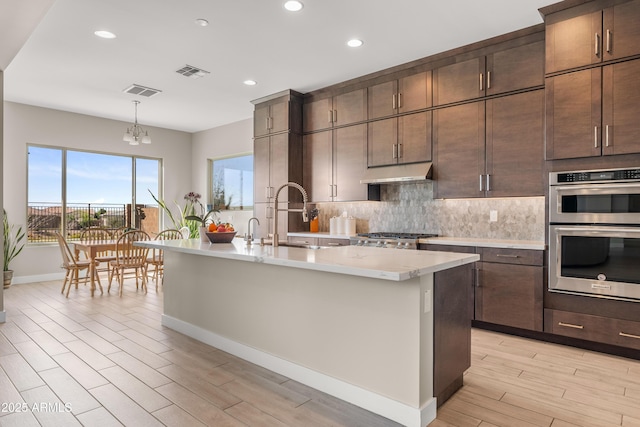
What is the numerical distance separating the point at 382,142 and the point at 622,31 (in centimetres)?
235

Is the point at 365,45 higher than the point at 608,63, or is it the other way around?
the point at 365,45

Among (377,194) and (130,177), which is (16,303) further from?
(377,194)

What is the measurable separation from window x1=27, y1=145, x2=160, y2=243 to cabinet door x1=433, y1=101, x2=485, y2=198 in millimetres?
5779

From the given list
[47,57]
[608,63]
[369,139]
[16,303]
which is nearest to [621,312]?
[608,63]

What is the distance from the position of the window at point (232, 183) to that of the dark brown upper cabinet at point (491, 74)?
155 inches

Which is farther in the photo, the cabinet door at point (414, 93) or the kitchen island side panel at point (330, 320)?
the cabinet door at point (414, 93)

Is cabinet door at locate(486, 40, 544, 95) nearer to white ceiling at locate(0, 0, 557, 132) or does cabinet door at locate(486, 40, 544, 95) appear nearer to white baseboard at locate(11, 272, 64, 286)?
white ceiling at locate(0, 0, 557, 132)

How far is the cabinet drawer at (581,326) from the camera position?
308 cm

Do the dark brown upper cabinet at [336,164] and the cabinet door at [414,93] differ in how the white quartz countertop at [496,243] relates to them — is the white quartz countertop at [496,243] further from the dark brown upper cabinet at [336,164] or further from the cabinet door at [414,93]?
the cabinet door at [414,93]

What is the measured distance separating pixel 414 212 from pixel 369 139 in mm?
1042

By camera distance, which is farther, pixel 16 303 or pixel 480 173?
pixel 16 303

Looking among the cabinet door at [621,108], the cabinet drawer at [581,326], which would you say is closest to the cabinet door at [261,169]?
the cabinet drawer at [581,326]

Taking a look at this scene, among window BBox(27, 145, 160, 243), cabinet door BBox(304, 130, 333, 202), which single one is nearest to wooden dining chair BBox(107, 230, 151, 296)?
window BBox(27, 145, 160, 243)

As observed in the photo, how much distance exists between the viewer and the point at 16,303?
15.9ft
